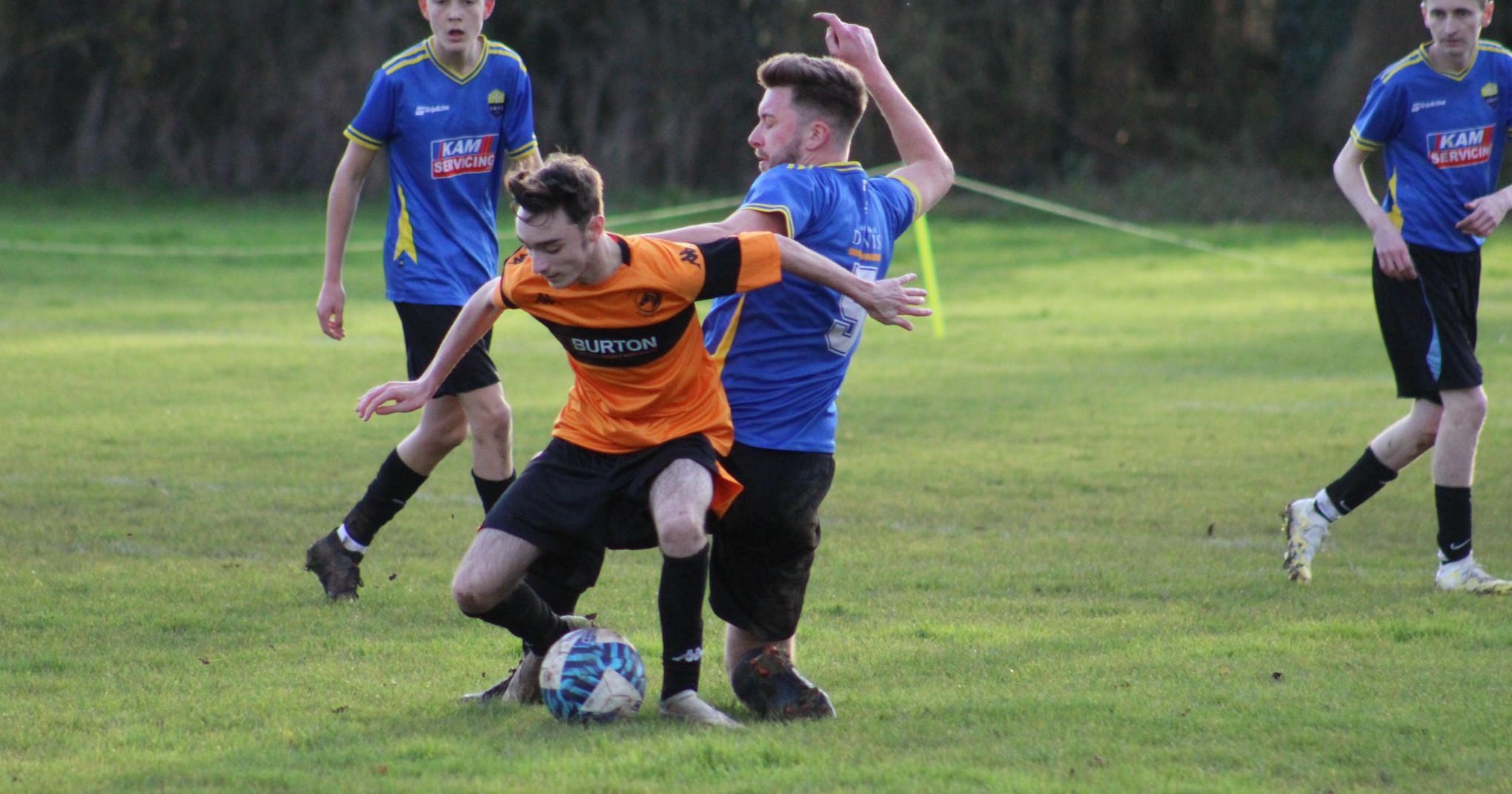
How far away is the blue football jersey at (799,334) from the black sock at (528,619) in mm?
721

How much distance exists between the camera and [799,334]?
464 centimetres

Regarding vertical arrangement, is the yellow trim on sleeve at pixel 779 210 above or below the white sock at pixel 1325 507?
above

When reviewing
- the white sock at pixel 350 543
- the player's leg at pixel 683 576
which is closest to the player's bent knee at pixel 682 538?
the player's leg at pixel 683 576

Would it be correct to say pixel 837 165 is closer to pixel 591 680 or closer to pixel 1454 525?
pixel 591 680

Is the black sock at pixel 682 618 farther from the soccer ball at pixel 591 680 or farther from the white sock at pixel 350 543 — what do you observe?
the white sock at pixel 350 543

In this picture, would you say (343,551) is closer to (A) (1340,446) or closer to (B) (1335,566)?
(B) (1335,566)

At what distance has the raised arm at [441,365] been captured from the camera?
4555mm

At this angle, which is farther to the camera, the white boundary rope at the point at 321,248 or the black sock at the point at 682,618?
the white boundary rope at the point at 321,248

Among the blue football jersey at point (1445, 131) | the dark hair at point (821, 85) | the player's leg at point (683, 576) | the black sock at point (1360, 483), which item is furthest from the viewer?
the black sock at point (1360, 483)

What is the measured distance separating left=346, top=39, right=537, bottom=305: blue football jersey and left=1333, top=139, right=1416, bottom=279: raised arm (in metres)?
3.17

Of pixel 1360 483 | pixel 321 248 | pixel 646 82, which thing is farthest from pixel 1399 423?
pixel 646 82

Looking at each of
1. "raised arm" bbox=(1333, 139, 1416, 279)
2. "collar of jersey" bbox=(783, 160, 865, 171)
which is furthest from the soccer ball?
"raised arm" bbox=(1333, 139, 1416, 279)

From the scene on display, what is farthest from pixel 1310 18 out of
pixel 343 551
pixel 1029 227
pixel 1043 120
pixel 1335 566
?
pixel 343 551

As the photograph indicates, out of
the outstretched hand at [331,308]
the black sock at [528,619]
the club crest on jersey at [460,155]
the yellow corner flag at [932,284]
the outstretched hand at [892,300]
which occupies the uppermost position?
the club crest on jersey at [460,155]
